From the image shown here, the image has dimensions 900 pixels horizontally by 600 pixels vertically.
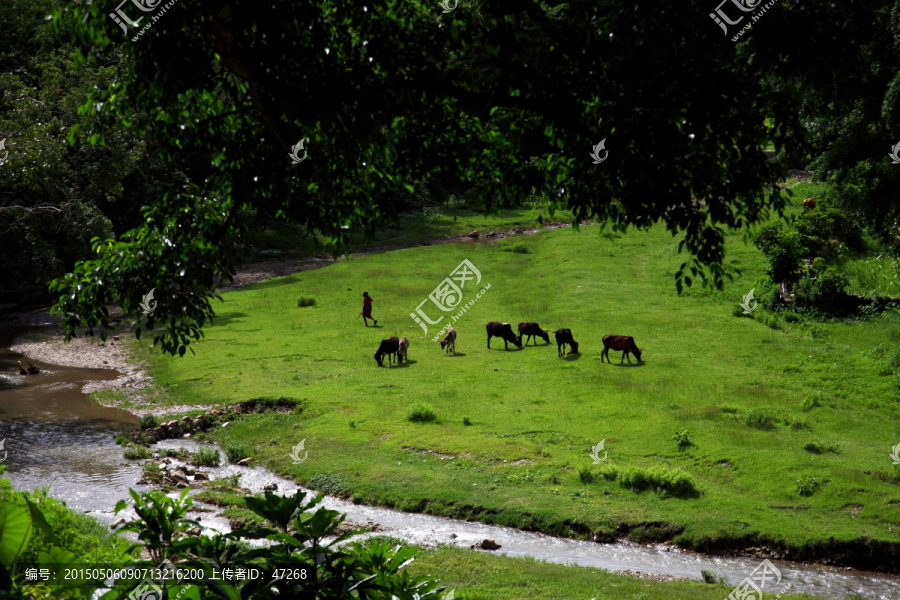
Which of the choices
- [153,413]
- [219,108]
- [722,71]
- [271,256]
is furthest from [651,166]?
[271,256]

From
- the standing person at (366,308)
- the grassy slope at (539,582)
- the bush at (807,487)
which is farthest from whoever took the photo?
the standing person at (366,308)

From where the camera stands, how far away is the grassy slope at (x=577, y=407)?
15422mm

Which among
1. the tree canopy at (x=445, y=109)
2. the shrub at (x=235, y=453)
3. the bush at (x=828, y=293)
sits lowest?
the shrub at (x=235, y=453)

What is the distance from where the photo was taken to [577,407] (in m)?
21.7

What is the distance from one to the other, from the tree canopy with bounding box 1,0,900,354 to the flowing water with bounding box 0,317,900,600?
7840mm

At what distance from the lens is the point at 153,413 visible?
23.3 meters

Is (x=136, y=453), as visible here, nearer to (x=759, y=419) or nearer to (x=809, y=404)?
(x=759, y=419)

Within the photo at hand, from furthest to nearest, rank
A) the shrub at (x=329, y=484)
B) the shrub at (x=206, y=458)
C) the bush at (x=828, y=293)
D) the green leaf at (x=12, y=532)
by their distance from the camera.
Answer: the bush at (x=828, y=293) → the shrub at (x=206, y=458) → the shrub at (x=329, y=484) → the green leaf at (x=12, y=532)

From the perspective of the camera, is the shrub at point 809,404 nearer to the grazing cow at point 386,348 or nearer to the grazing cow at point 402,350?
the grazing cow at point 402,350

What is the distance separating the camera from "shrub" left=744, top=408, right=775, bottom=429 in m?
19.5

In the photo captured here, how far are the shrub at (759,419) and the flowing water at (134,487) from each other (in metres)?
6.58

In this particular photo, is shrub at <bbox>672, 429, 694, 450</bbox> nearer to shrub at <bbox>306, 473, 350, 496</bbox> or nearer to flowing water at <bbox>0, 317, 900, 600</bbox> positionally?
flowing water at <bbox>0, 317, 900, 600</bbox>

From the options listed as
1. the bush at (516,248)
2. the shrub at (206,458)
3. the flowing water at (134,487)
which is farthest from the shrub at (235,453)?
the bush at (516,248)

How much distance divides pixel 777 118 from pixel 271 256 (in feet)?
160
